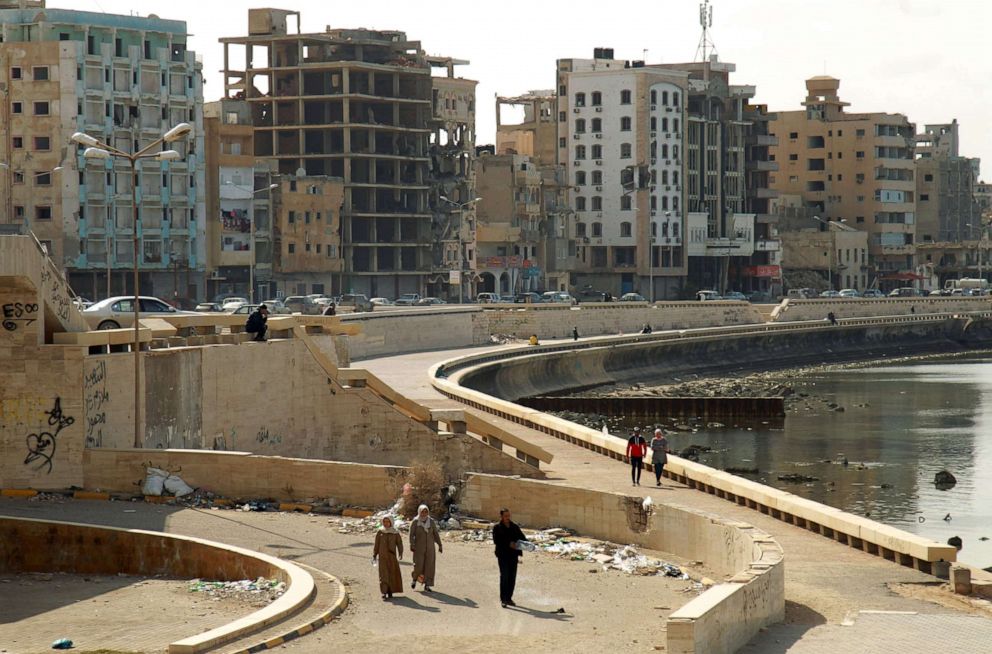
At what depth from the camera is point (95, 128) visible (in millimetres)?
85562

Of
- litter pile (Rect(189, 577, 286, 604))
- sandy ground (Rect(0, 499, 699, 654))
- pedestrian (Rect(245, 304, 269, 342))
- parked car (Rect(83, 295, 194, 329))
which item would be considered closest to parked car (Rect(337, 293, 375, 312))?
parked car (Rect(83, 295, 194, 329))

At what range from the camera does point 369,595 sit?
2083 cm

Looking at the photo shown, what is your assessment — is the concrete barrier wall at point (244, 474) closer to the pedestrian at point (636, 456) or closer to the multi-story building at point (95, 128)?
the pedestrian at point (636, 456)

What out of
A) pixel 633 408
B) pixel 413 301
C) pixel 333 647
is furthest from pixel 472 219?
pixel 333 647

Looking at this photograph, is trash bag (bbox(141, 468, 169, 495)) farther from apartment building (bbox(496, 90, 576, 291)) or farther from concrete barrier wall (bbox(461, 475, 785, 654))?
apartment building (bbox(496, 90, 576, 291))

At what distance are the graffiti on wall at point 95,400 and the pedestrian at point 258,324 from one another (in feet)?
25.2

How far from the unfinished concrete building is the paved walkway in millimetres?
78372

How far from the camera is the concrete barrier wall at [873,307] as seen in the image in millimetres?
114625

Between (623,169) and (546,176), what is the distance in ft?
26.3

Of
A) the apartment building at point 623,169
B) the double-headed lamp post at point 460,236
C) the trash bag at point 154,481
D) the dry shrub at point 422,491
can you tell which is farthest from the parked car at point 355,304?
the dry shrub at point 422,491

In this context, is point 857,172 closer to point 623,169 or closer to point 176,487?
point 623,169

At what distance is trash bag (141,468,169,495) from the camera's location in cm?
2795

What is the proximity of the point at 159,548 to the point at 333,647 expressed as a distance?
644 centimetres

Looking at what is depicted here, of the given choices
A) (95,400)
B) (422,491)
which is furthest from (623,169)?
(422,491)
